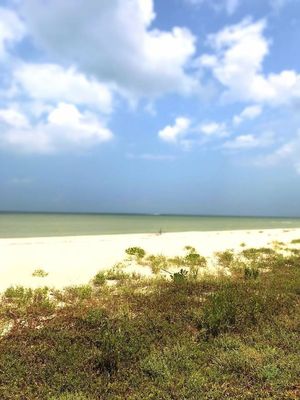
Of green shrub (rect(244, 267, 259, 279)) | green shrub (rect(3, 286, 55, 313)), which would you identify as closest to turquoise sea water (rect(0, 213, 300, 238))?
green shrub (rect(3, 286, 55, 313))

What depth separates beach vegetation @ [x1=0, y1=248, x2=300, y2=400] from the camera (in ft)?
17.5

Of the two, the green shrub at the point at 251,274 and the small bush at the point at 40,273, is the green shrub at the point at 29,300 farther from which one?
the green shrub at the point at 251,274

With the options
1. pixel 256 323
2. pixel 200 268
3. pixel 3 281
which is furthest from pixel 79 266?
pixel 256 323

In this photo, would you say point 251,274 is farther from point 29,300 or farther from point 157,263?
point 29,300

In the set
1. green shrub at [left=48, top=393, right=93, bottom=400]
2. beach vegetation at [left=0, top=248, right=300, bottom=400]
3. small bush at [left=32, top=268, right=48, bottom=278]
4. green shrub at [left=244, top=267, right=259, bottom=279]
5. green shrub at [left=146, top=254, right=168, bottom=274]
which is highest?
green shrub at [left=244, top=267, right=259, bottom=279]

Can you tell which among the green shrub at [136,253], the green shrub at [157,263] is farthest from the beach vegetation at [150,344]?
the green shrub at [136,253]

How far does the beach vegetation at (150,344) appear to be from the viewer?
5.34 m

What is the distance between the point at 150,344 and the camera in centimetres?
665

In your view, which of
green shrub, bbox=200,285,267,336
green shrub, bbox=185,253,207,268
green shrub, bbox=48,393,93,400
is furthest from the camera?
green shrub, bbox=185,253,207,268

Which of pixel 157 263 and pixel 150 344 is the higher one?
pixel 157 263

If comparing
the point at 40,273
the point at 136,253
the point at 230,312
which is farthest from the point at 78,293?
the point at 136,253

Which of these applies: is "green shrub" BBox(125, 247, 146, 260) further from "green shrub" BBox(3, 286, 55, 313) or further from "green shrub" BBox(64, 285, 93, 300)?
"green shrub" BBox(3, 286, 55, 313)

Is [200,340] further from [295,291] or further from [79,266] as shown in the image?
[79,266]

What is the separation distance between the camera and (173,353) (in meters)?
6.30
